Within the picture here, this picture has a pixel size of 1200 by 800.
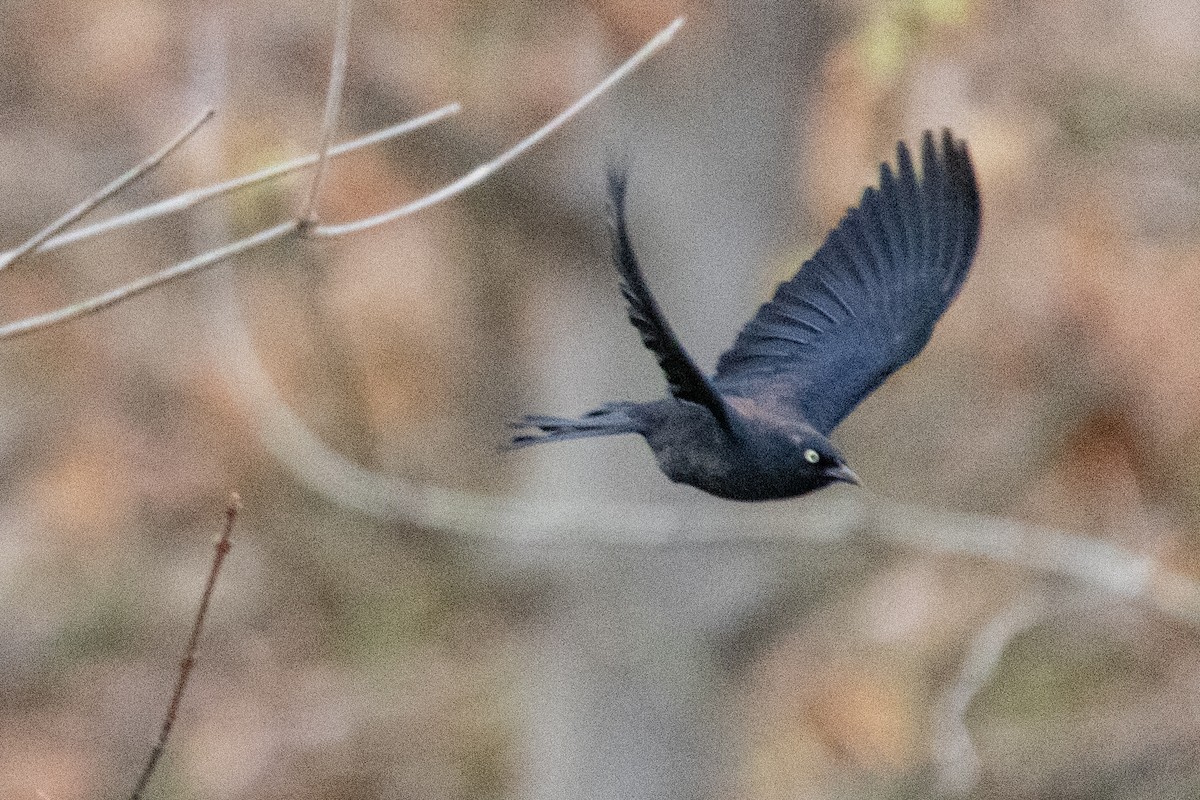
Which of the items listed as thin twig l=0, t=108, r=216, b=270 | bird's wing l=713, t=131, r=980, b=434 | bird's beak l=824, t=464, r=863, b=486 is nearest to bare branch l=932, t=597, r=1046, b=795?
bird's wing l=713, t=131, r=980, b=434

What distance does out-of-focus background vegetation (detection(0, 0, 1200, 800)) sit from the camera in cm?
575

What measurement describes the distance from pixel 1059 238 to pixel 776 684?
2.33m

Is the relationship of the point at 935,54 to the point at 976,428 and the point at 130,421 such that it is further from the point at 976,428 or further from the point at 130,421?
the point at 130,421

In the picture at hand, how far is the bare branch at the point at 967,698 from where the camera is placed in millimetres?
5670

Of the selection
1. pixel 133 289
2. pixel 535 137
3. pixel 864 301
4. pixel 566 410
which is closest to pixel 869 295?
pixel 864 301

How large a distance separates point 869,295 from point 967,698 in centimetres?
279

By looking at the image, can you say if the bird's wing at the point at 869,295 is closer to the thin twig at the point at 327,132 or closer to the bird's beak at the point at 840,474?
the bird's beak at the point at 840,474

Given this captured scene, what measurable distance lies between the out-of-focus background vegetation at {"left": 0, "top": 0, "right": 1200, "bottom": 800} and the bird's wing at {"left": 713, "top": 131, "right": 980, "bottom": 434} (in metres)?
1.85

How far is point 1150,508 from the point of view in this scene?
21.4 ft

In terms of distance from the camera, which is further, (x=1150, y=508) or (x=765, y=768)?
(x=765, y=768)

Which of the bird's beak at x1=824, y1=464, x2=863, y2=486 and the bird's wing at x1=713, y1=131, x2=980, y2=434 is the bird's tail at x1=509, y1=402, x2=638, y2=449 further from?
the bird's wing at x1=713, y1=131, x2=980, y2=434

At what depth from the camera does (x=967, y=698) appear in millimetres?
5594

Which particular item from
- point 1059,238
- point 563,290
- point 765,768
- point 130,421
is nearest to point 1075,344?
point 1059,238

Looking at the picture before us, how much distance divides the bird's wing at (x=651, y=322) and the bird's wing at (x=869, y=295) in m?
0.87
